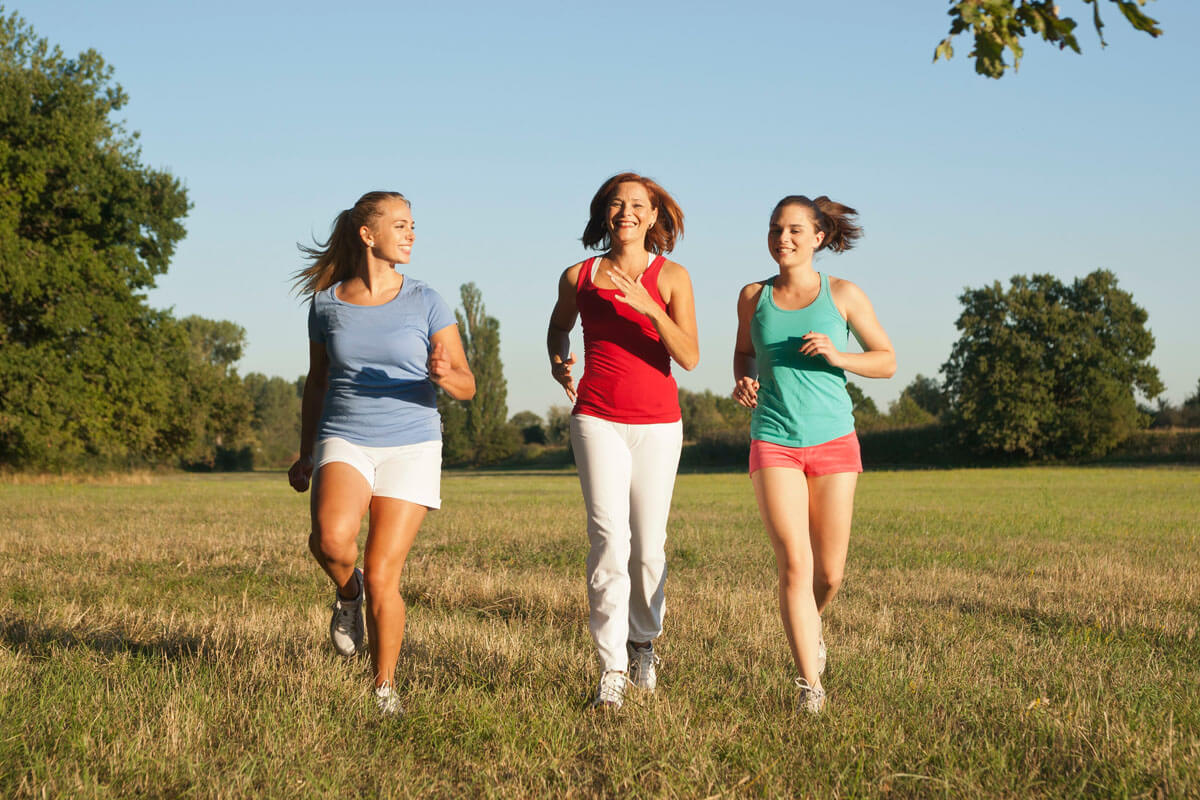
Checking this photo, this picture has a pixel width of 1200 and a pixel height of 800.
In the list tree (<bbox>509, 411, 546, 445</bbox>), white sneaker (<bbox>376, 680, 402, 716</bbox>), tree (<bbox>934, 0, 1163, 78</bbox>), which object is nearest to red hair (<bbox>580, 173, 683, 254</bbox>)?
white sneaker (<bbox>376, 680, 402, 716</bbox>)

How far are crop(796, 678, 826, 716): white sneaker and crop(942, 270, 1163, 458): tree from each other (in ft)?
214

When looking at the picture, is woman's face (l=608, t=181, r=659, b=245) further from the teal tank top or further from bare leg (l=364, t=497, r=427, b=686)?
bare leg (l=364, t=497, r=427, b=686)

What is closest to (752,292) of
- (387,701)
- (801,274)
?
(801,274)

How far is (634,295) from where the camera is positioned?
5.07 metres

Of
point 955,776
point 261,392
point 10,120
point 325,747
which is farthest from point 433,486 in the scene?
point 261,392

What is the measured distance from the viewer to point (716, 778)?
145 inches

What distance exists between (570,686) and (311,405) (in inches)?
77.9

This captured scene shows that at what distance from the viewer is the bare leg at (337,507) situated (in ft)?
16.5

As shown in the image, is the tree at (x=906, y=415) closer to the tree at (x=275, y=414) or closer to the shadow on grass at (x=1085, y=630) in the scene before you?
the tree at (x=275, y=414)

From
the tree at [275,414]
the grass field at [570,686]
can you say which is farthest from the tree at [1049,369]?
the tree at [275,414]

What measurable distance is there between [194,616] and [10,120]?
31.8 meters

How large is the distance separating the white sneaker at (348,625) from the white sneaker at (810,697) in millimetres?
2353

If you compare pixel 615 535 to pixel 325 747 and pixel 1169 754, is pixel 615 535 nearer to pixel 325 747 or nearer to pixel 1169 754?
pixel 325 747

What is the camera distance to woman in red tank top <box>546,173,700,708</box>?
5172mm
